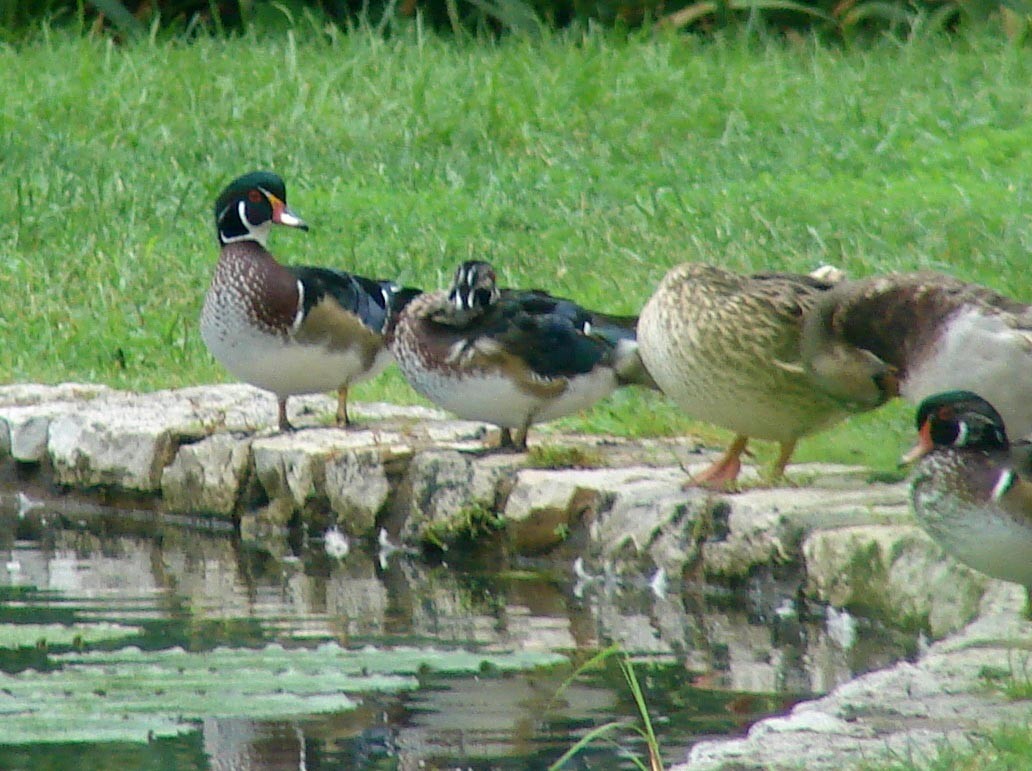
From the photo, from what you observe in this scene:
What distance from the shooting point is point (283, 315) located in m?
7.00

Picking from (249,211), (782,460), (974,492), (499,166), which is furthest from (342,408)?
(499,166)

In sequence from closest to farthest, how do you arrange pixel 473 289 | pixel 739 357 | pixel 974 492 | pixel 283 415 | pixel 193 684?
pixel 974 492
pixel 193 684
pixel 739 357
pixel 473 289
pixel 283 415

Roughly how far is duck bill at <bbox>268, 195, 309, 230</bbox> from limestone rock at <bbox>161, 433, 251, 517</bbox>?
2.42 ft

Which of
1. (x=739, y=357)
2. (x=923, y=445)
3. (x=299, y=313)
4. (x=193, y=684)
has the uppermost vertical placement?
(x=923, y=445)

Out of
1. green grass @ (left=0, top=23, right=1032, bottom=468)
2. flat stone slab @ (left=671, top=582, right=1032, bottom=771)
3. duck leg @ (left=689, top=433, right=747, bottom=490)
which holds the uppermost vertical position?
flat stone slab @ (left=671, top=582, right=1032, bottom=771)

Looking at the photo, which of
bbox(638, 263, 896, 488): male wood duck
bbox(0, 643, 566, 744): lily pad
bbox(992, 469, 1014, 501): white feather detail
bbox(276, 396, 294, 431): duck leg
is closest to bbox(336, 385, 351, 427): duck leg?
bbox(276, 396, 294, 431): duck leg

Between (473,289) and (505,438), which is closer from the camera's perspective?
(473,289)

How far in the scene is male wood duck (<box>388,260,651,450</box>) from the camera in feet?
21.6

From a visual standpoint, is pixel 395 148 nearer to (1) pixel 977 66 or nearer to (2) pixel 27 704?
(1) pixel 977 66

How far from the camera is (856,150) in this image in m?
11.2

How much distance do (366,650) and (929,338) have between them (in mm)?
1636

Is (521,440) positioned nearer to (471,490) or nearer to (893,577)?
(471,490)

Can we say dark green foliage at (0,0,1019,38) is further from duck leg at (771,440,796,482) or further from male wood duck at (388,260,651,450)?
duck leg at (771,440,796,482)

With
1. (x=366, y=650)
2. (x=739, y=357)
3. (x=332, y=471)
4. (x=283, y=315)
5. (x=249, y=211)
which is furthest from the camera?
(x=249, y=211)
